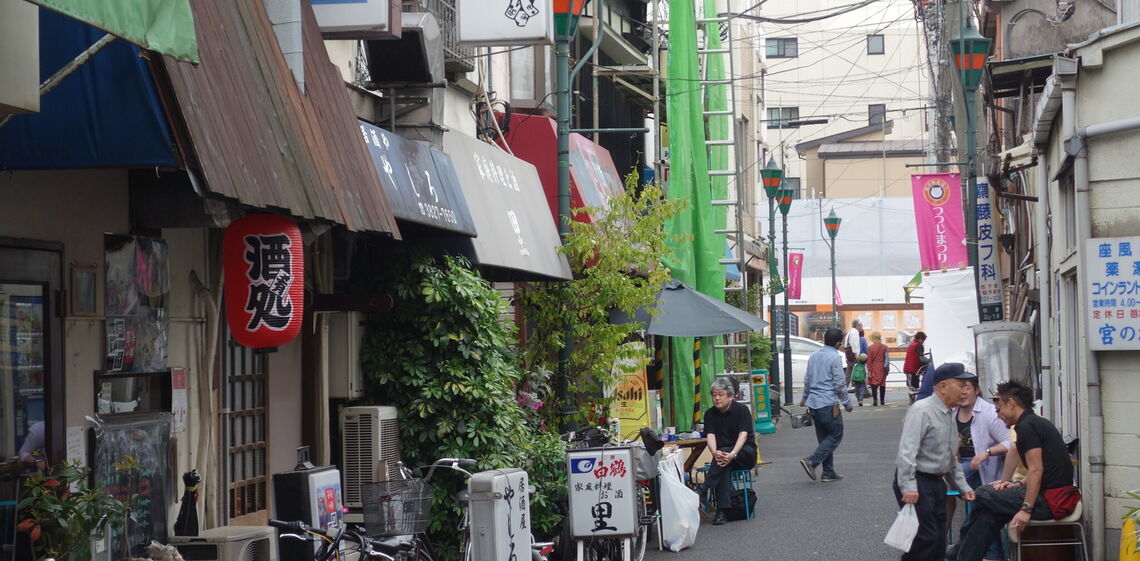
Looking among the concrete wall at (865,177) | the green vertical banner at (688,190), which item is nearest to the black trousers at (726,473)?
the green vertical banner at (688,190)

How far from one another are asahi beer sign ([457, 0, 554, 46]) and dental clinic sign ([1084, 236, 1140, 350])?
5.82 m

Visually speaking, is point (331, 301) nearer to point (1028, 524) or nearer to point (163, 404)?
point (163, 404)

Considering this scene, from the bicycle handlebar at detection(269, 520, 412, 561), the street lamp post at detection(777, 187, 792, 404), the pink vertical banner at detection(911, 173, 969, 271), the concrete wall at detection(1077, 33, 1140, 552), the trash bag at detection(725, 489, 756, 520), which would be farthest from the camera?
the street lamp post at detection(777, 187, 792, 404)

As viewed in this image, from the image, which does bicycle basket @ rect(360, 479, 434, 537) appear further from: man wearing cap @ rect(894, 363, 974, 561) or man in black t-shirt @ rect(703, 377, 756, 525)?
man in black t-shirt @ rect(703, 377, 756, 525)

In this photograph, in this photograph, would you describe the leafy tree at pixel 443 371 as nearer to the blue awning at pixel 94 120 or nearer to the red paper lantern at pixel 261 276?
the red paper lantern at pixel 261 276

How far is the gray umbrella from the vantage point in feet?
58.5

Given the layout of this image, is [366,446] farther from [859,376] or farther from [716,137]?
[859,376]

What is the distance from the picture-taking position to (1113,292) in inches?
415

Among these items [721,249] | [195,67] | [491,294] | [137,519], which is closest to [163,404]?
[137,519]

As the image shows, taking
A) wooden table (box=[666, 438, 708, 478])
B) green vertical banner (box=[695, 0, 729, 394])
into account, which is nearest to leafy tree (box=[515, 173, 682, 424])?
wooden table (box=[666, 438, 708, 478])

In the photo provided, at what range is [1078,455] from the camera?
11711 millimetres

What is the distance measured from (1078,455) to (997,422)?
2.67 feet

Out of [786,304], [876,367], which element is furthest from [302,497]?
[876,367]

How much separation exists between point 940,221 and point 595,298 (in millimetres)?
10667
